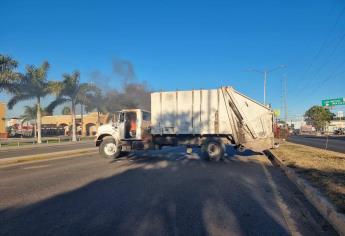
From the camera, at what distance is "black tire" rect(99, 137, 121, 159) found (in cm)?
1652

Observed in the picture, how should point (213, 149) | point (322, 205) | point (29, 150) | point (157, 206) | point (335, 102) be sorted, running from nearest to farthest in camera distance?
point (322, 205) < point (157, 206) < point (213, 149) < point (29, 150) < point (335, 102)

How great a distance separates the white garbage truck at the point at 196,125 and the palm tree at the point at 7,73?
20.0 m

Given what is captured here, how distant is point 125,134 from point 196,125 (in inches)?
150

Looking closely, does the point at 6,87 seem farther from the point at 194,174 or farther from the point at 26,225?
the point at 26,225

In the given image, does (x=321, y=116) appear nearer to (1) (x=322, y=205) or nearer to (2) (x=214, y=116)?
(2) (x=214, y=116)

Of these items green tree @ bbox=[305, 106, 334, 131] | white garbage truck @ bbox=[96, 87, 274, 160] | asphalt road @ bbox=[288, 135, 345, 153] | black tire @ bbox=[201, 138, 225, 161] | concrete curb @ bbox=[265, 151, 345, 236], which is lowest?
asphalt road @ bbox=[288, 135, 345, 153]

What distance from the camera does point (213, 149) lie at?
15.2 metres

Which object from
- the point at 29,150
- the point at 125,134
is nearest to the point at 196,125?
the point at 125,134

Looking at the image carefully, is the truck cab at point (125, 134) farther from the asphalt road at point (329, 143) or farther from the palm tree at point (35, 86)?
the palm tree at point (35, 86)

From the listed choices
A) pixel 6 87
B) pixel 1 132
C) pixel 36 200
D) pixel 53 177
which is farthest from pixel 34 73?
pixel 36 200

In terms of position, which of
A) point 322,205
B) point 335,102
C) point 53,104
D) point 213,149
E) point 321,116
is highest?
point 335,102

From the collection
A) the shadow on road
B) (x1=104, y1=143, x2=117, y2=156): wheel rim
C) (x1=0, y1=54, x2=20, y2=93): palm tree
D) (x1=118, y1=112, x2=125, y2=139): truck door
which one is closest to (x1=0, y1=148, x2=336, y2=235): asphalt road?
the shadow on road

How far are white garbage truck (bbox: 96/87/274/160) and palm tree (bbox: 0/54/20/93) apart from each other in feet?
65.5

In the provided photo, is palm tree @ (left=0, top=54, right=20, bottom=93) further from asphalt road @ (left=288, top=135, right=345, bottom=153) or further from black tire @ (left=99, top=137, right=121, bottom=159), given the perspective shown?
asphalt road @ (left=288, top=135, right=345, bottom=153)
